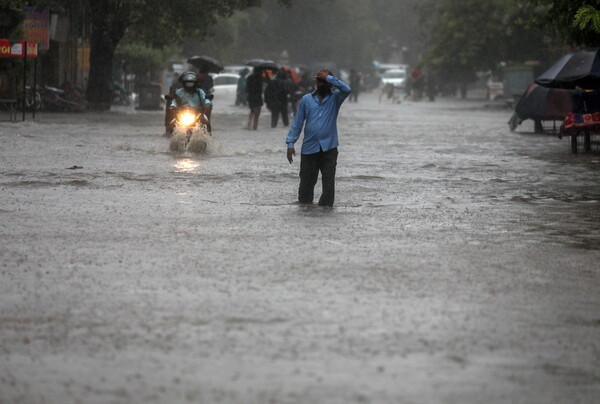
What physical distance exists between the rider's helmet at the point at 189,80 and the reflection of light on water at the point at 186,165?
2.42 metres

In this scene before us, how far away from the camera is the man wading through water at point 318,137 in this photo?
1380cm

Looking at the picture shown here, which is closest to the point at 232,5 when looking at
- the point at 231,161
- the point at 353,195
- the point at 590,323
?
the point at 231,161

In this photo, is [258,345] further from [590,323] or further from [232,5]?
[232,5]

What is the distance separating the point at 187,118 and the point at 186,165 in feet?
9.75

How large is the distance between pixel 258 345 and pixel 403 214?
266 inches

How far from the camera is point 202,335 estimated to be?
676cm

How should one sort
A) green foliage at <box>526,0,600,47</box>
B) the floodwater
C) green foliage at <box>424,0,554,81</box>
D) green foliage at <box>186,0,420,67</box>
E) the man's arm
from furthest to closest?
green foliage at <box>186,0,420,67</box>
green foliage at <box>424,0,554,81</box>
green foliage at <box>526,0,600,47</box>
the man's arm
the floodwater

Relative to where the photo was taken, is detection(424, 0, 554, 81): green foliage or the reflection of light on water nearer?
the reflection of light on water

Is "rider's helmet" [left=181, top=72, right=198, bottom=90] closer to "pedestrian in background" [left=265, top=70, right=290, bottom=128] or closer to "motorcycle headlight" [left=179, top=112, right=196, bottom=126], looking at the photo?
"motorcycle headlight" [left=179, top=112, right=196, bottom=126]

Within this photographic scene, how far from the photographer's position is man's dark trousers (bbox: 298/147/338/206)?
13.7m

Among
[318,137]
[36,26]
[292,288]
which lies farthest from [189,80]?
[36,26]

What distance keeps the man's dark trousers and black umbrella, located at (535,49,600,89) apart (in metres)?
10.8

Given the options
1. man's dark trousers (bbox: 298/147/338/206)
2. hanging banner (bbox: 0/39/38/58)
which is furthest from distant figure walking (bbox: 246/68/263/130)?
man's dark trousers (bbox: 298/147/338/206)

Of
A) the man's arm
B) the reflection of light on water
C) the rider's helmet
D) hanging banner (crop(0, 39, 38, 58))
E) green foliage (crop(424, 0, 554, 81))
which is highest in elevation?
green foliage (crop(424, 0, 554, 81))
